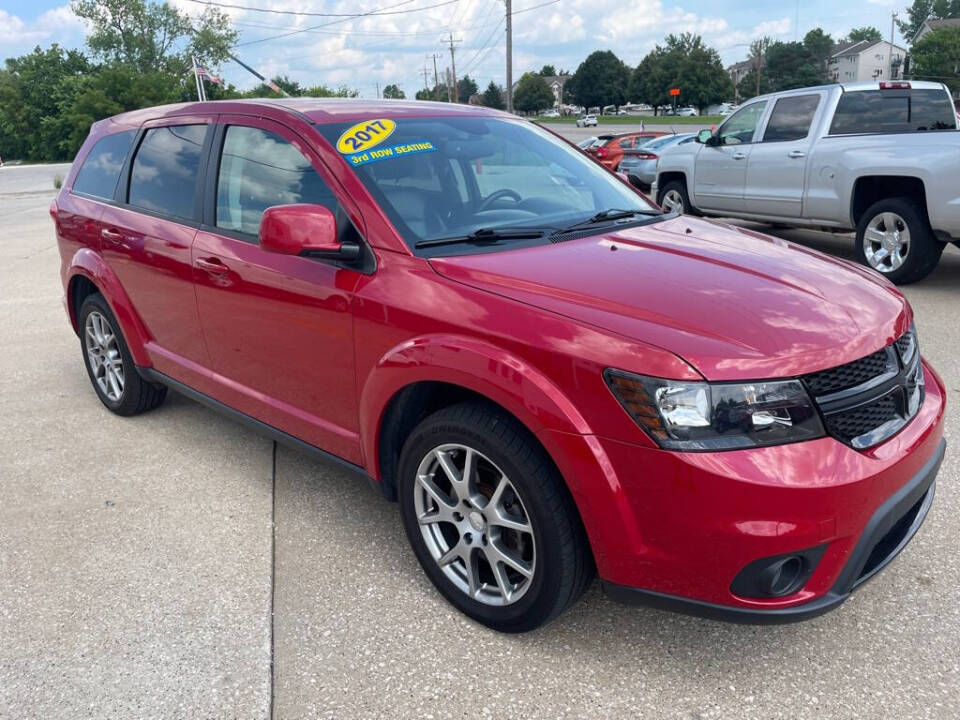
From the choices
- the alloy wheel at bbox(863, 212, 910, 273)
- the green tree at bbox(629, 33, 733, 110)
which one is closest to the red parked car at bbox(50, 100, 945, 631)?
the alloy wheel at bbox(863, 212, 910, 273)

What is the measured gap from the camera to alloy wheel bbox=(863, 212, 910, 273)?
7211 mm

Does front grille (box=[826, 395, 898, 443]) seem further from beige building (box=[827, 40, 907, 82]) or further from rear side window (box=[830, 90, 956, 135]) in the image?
beige building (box=[827, 40, 907, 82])

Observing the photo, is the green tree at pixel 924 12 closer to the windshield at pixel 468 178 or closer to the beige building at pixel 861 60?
the beige building at pixel 861 60

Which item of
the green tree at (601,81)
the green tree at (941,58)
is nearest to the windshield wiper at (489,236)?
the green tree at (941,58)

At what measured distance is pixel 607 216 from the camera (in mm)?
3301

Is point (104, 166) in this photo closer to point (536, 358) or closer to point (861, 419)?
point (536, 358)

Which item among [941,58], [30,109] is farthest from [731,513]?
[941,58]

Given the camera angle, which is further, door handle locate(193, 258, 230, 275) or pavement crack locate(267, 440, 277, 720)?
door handle locate(193, 258, 230, 275)

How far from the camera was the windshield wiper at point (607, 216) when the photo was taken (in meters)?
3.11

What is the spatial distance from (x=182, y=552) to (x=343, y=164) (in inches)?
66.7

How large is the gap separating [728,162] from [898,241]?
2.39 meters

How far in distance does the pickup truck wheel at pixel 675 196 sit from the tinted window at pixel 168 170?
23.7 feet

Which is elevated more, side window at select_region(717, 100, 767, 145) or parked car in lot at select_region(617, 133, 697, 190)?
side window at select_region(717, 100, 767, 145)

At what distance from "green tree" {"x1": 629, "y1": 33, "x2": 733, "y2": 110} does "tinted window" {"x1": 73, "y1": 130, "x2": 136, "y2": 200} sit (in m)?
100
